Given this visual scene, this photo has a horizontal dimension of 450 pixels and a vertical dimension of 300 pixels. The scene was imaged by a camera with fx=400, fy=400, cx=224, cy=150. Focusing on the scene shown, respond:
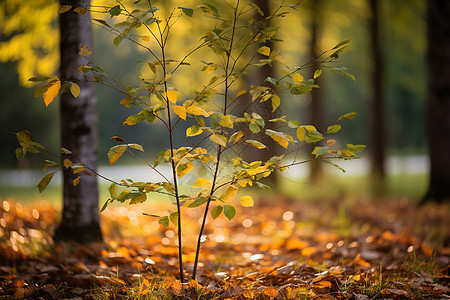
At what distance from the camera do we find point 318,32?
1136 centimetres

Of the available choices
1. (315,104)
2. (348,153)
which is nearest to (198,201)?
(348,153)

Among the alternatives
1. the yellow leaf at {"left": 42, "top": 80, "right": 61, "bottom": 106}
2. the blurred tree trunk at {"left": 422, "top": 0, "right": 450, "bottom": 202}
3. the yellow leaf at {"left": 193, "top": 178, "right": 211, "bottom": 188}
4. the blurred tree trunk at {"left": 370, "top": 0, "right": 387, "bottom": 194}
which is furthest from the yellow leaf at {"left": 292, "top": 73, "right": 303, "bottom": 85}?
the blurred tree trunk at {"left": 370, "top": 0, "right": 387, "bottom": 194}

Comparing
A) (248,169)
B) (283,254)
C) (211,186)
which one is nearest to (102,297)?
(211,186)

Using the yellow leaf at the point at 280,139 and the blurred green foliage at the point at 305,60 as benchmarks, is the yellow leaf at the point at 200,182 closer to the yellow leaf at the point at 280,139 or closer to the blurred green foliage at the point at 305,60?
the yellow leaf at the point at 280,139

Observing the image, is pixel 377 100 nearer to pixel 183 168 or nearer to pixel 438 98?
pixel 438 98

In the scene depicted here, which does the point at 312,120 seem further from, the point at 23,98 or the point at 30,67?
the point at 23,98

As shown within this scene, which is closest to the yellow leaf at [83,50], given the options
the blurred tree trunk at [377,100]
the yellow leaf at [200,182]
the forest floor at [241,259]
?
the yellow leaf at [200,182]

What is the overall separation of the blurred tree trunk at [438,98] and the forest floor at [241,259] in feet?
2.20

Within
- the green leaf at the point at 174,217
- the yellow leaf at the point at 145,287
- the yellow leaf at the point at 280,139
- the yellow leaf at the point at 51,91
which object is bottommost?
the yellow leaf at the point at 145,287

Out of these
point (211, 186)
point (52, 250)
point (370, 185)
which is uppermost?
point (211, 186)

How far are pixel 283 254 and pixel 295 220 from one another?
6.47ft

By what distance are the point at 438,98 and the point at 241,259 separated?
4.36 meters

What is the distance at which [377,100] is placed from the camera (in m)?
10.4

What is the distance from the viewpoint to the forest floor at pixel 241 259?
2195mm
